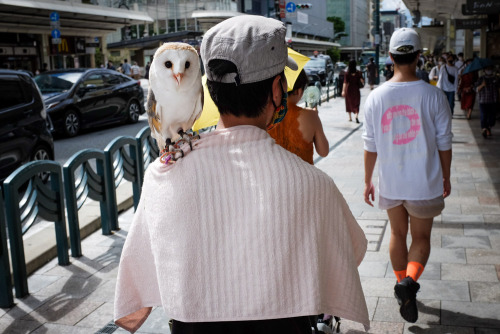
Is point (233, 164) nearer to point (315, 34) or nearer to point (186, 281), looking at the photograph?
point (186, 281)

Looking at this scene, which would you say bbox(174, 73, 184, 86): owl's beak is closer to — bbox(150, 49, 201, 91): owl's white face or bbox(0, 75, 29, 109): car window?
bbox(150, 49, 201, 91): owl's white face

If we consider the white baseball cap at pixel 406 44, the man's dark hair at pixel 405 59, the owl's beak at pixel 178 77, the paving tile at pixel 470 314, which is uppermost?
the owl's beak at pixel 178 77

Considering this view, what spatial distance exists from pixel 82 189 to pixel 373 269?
276 centimetres

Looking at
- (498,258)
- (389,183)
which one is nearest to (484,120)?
(498,258)

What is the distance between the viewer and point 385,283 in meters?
4.80

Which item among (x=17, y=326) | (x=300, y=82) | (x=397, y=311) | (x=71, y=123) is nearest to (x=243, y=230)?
(x=300, y=82)

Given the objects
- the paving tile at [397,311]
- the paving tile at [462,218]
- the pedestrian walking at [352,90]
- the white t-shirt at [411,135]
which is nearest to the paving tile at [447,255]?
the paving tile at [397,311]

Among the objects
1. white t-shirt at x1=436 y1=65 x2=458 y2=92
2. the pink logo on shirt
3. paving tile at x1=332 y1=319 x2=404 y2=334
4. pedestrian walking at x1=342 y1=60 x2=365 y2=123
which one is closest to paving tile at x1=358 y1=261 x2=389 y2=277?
paving tile at x1=332 y1=319 x2=404 y2=334

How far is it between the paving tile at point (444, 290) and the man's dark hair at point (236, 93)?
3.21m

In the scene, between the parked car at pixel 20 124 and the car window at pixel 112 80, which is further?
the car window at pixel 112 80

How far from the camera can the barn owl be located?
1772 millimetres

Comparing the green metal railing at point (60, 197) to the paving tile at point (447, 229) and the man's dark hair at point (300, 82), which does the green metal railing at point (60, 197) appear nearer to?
the man's dark hair at point (300, 82)

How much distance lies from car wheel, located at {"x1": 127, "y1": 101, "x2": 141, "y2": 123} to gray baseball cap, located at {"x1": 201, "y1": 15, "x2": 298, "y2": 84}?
16.0 m

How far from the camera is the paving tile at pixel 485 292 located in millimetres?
4391
